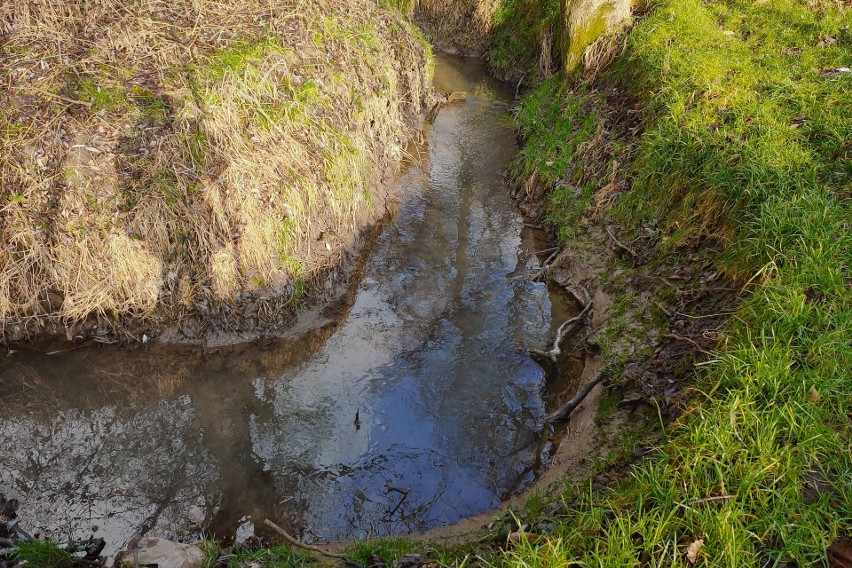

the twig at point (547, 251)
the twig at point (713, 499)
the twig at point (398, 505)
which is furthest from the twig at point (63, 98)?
the twig at point (713, 499)

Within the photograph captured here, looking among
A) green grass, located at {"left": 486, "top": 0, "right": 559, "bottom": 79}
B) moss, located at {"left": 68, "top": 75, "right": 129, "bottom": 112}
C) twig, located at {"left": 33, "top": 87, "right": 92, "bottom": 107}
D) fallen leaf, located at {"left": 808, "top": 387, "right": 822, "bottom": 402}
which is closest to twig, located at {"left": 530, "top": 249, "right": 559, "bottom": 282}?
fallen leaf, located at {"left": 808, "top": 387, "right": 822, "bottom": 402}

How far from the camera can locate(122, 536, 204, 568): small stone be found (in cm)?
293

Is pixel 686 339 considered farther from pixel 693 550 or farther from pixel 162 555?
pixel 162 555

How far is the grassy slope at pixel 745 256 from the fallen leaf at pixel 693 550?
25 millimetres

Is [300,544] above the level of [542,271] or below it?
below

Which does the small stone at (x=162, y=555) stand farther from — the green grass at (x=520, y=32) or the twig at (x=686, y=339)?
the green grass at (x=520, y=32)

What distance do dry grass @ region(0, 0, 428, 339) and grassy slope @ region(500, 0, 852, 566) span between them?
3658 mm

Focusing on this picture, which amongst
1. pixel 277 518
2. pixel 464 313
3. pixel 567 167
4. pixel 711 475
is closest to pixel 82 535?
pixel 277 518

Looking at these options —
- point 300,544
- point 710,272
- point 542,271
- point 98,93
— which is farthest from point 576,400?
point 98,93

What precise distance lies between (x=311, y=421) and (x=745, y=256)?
12.9 feet

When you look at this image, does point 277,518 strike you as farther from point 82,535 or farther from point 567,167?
point 567,167

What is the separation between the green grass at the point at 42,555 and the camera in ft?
9.64

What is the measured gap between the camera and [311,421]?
466cm

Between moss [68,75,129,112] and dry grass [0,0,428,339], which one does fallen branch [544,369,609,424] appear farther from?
moss [68,75,129,112]
